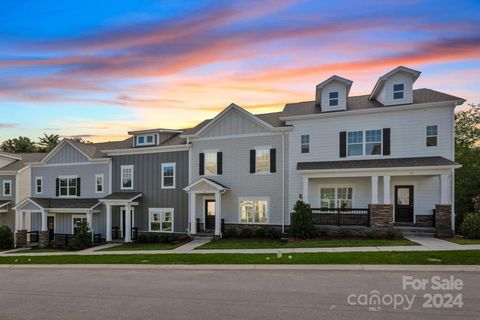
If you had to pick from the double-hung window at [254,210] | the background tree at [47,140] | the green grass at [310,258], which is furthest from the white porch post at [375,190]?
the background tree at [47,140]

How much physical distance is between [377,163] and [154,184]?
1544 cm

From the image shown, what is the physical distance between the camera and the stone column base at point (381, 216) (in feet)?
64.7

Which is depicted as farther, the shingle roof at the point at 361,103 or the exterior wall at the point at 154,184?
the exterior wall at the point at 154,184

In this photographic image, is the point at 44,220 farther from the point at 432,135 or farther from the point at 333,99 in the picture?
the point at 432,135

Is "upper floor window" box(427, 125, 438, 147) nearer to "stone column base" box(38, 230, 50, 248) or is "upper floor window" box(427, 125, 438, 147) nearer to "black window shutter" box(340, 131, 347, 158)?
"black window shutter" box(340, 131, 347, 158)

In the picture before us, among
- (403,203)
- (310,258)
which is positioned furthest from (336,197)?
(310,258)

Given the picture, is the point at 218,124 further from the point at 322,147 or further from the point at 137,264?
the point at 137,264

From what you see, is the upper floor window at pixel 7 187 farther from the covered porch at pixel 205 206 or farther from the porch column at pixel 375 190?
the porch column at pixel 375 190

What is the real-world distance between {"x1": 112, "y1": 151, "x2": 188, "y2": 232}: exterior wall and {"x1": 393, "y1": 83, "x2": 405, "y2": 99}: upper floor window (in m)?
14.0

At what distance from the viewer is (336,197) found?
74.0 ft

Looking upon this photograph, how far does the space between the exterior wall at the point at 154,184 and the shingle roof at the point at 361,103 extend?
8173 mm

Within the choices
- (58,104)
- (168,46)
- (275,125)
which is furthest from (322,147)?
(58,104)

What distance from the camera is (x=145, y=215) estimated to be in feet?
89.1

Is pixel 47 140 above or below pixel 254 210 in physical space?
above
